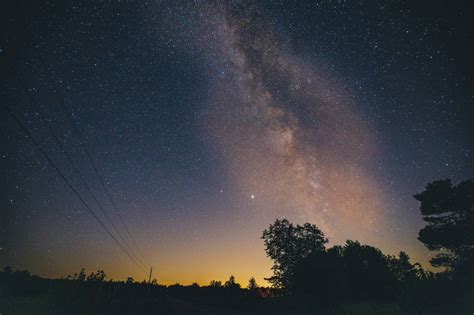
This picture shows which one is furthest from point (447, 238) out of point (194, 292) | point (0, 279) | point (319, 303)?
point (0, 279)

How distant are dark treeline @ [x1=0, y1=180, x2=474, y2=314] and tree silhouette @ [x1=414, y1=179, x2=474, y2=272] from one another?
91 millimetres

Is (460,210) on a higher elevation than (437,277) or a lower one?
higher

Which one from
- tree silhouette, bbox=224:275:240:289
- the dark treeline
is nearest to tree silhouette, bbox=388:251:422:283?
the dark treeline

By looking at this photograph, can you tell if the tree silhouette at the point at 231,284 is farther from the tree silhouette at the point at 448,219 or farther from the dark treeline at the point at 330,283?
the tree silhouette at the point at 448,219

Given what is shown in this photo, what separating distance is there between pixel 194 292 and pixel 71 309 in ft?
259

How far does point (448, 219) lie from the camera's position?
3044 cm

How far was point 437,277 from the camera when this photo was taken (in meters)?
22.0

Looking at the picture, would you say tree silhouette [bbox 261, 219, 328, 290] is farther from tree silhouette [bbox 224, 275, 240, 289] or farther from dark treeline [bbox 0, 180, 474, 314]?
tree silhouette [bbox 224, 275, 240, 289]

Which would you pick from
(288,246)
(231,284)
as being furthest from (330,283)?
(231,284)

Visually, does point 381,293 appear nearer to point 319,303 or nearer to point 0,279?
point 319,303

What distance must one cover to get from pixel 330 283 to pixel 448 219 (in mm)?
16764

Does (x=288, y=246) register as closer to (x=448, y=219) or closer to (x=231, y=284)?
(x=448, y=219)

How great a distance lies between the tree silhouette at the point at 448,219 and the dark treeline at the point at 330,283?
0.30 feet

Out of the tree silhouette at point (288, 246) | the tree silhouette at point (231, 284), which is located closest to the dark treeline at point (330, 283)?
the tree silhouette at point (288, 246)
